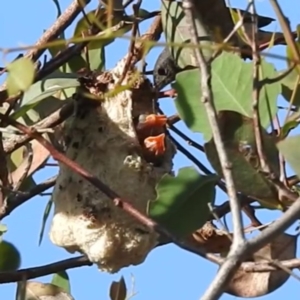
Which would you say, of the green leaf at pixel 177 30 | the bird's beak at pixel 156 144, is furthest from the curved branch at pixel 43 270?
the green leaf at pixel 177 30

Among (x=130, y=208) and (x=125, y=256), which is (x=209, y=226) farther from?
(x=130, y=208)

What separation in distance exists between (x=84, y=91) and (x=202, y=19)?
6.5 inches

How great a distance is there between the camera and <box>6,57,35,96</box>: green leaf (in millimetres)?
795

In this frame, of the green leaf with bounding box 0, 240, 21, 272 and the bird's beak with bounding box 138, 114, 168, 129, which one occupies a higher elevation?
the bird's beak with bounding box 138, 114, 168, 129

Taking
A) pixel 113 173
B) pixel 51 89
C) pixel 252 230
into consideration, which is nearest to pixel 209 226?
pixel 252 230

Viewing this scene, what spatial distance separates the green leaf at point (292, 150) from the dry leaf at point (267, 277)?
37 centimetres

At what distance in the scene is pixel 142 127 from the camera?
52.5 inches

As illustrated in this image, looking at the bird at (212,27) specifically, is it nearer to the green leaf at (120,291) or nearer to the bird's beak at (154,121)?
the bird's beak at (154,121)

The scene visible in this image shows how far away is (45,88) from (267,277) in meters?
0.35

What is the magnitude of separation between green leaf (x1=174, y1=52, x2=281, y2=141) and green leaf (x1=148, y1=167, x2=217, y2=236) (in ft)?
0.18

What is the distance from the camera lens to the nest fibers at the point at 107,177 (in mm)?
1241

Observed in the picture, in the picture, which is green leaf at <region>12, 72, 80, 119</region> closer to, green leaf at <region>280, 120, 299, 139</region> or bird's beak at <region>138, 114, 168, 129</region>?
bird's beak at <region>138, 114, 168, 129</region>

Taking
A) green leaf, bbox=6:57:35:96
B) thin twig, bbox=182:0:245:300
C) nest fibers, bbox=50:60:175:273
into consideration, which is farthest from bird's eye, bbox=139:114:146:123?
green leaf, bbox=6:57:35:96

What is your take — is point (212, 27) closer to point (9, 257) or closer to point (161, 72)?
point (161, 72)
